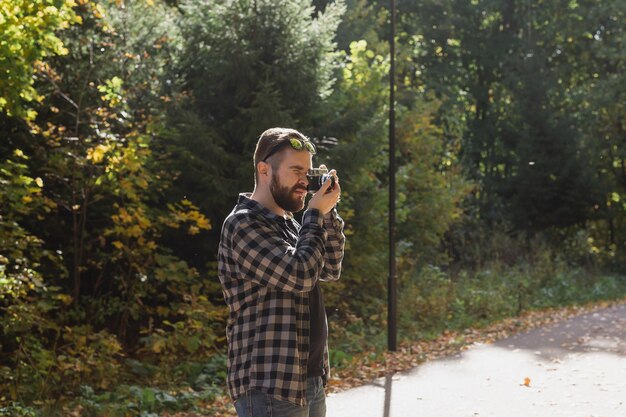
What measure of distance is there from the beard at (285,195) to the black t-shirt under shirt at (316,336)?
313 millimetres

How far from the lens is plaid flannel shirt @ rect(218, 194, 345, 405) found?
3.03 meters

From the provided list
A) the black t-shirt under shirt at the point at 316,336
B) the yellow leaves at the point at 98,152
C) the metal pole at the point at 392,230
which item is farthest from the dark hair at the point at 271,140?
the metal pole at the point at 392,230

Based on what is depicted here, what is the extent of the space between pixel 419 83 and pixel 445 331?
1992cm

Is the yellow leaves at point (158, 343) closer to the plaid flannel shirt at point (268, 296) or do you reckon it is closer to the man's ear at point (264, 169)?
the plaid flannel shirt at point (268, 296)

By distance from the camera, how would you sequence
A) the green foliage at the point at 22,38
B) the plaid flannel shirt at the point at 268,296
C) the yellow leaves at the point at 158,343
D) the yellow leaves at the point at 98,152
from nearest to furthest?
the plaid flannel shirt at the point at 268,296, the green foliage at the point at 22,38, the yellow leaves at the point at 98,152, the yellow leaves at the point at 158,343

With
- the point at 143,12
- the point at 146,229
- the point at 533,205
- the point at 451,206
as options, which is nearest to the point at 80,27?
the point at 143,12

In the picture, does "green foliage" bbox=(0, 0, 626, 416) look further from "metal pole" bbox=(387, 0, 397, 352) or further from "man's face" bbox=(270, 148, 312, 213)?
"man's face" bbox=(270, 148, 312, 213)

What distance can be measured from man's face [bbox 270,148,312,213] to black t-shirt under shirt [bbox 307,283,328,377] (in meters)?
0.33

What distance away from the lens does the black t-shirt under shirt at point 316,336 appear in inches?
125

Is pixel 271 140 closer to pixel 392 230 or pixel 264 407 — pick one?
pixel 264 407

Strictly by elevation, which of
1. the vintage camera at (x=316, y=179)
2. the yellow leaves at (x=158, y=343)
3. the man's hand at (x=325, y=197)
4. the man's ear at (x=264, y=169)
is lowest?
the yellow leaves at (x=158, y=343)

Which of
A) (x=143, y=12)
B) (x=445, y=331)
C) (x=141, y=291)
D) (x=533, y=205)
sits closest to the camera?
(x=141, y=291)

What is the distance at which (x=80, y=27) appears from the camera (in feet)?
41.7

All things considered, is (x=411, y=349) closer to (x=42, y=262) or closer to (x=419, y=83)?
(x=42, y=262)
